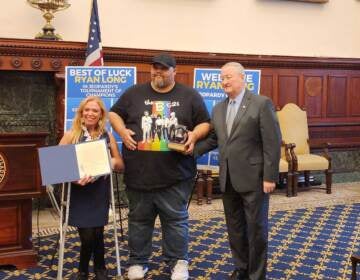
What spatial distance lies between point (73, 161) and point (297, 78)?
5319 millimetres

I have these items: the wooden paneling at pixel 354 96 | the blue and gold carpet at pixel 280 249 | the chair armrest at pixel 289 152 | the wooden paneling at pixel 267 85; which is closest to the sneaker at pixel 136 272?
the blue and gold carpet at pixel 280 249

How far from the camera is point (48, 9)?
5.86m

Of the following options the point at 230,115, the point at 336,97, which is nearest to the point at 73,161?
the point at 230,115

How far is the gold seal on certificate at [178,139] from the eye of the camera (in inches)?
137

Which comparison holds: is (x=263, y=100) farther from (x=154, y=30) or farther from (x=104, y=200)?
(x=154, y=30)

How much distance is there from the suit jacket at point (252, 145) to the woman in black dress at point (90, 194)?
827 millimetres

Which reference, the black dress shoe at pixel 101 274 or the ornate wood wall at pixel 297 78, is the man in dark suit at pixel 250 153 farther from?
the ornate wood wall at pixel 297 78

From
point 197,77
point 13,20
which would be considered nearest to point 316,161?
point 197,77

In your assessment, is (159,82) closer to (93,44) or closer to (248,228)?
(248,228)

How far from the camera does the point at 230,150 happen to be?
3.41m

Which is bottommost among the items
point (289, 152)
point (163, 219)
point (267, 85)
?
point (163, 219)

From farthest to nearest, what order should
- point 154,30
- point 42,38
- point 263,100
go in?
point 154,30, point 42,38, point 263,100

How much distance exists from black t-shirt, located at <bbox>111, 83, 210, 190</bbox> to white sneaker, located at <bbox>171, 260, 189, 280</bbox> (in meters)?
0.61

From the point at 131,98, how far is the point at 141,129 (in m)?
0.25
